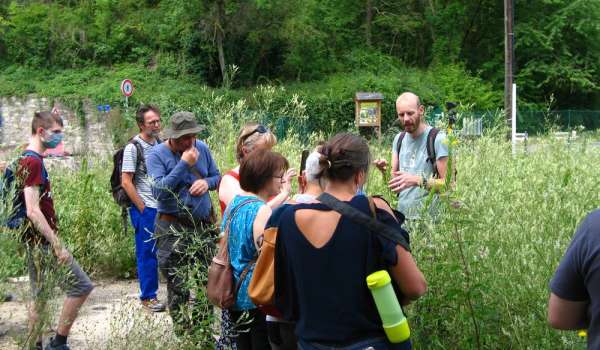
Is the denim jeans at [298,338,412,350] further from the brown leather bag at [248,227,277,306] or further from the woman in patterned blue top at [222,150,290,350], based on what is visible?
the woman in patterned blue top at [222,150,290,350]

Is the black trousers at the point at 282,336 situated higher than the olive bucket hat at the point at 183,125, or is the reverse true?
the olive bucket hat at the point at 183,125

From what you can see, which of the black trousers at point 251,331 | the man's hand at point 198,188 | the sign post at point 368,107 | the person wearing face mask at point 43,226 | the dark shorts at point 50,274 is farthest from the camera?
the sign post at point 368,107

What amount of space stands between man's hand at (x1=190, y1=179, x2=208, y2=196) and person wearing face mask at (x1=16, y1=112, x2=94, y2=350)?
3.03 feet

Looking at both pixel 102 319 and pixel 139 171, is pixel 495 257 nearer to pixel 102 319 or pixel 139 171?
pixel 139 171

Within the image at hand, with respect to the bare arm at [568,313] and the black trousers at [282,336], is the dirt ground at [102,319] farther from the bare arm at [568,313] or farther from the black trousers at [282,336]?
the bare arm at [568,313]

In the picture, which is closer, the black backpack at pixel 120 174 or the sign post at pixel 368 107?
the black backpack at pixel 120 174

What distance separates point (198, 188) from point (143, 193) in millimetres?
1311

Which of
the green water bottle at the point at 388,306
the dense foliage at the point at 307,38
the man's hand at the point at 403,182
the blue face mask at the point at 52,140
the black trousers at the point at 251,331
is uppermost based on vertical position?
the dense foliage at the point at 307,38

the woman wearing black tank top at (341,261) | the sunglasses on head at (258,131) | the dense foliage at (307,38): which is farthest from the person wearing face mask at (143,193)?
the dense foliage at (307,38)

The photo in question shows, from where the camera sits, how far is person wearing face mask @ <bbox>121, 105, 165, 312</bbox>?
589cm

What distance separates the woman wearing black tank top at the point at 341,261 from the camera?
2.63 m

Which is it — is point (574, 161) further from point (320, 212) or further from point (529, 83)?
point (529, 83)

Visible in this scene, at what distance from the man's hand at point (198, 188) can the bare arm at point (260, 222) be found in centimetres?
155

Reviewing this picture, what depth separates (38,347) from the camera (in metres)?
4.32
